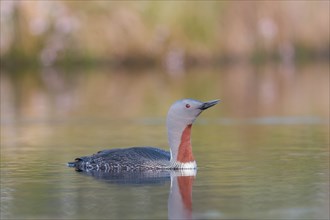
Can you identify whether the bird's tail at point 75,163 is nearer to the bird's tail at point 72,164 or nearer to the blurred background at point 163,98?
the bird's tail at point 72,164

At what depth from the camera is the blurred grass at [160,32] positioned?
45844 millimetres

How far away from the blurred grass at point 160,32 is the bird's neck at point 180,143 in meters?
30.8

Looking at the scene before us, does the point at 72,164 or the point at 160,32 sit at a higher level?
the point at 160,32

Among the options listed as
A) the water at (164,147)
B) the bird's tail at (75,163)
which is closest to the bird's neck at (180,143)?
the water at (164,147)

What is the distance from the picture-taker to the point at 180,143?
1473 cm

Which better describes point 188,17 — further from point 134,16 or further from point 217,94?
point 217,94

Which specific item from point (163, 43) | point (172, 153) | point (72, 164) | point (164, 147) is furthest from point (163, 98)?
point (163, 43)

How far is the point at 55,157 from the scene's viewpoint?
663 inches

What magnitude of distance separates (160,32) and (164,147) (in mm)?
29909

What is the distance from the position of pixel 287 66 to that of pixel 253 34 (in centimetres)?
218

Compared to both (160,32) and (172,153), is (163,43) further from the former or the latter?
(172,153)

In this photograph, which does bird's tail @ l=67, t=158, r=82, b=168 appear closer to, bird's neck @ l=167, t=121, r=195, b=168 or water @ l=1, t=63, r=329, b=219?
water @ l=1, t=63, r=329, b=219

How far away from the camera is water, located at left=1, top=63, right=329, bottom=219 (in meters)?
11.9

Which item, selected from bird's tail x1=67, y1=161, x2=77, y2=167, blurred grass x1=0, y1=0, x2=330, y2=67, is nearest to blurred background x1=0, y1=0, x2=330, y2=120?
blurred grass x1=0, y1=0, x2=330, y2=67
